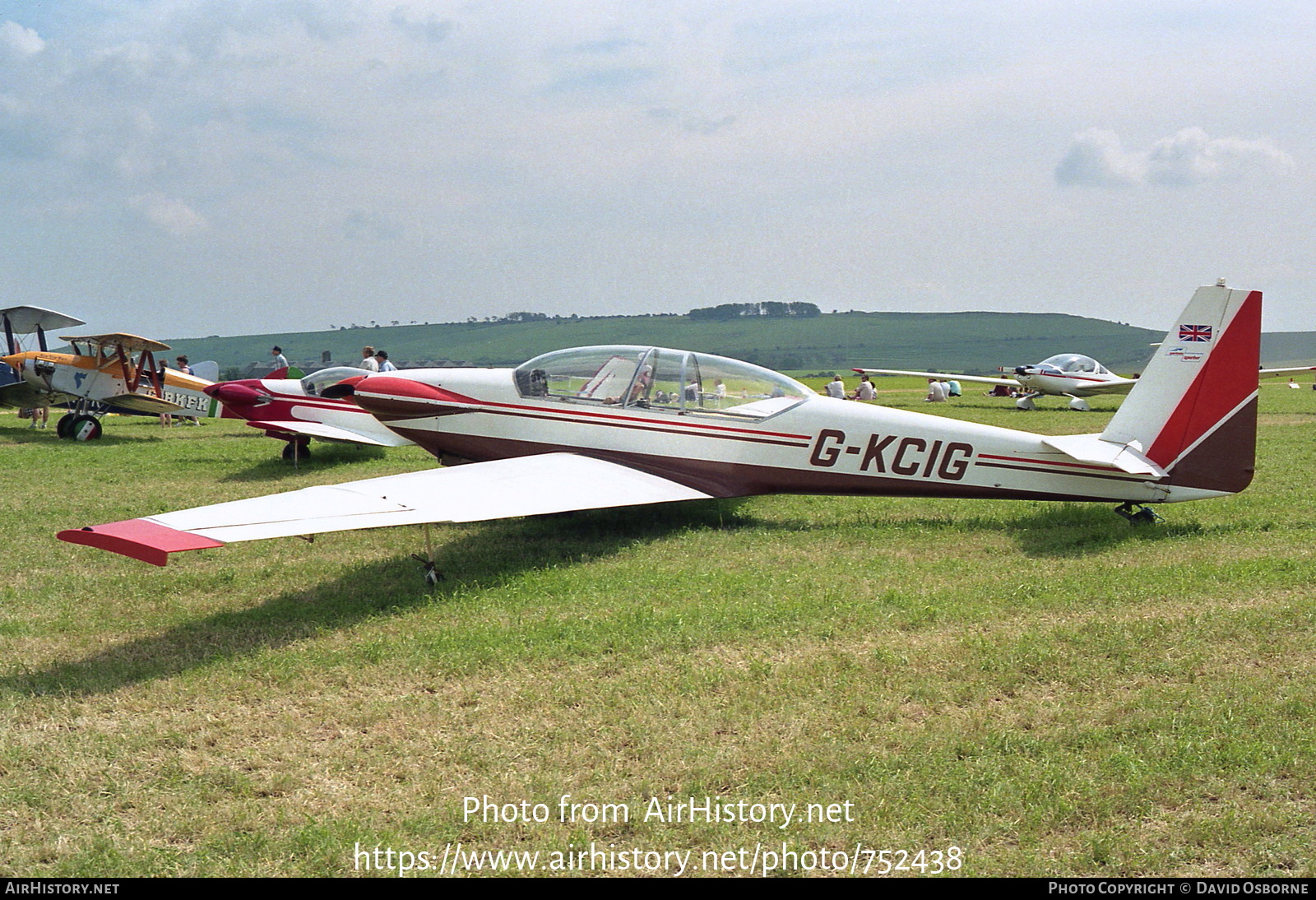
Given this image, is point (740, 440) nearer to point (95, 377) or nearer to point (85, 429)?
point (85, 429)

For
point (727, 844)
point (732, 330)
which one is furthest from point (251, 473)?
point (732, 330)

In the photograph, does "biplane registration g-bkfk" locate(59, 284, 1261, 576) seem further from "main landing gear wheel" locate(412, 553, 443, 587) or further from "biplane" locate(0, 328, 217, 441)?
"biplane" locate(0, 328, 217, 441)

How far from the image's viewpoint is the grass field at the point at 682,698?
2986mm

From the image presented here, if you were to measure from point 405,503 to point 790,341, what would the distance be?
6036 inches

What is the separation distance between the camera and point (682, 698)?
4055 mm

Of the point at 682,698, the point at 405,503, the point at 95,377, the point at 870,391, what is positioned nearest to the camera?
the point at 682,698

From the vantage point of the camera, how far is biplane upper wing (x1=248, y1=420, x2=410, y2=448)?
11531 mm

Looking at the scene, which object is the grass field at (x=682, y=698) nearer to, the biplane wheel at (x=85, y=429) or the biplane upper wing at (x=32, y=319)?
the biplane wheel at (x=85, y=429)

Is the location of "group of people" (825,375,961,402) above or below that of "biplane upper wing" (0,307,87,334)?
below

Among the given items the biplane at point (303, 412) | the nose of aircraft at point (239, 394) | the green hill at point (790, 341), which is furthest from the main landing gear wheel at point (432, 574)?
the green hill at point (790, 341)

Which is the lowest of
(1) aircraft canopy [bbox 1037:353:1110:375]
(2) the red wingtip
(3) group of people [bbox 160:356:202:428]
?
(2) the red wingtip

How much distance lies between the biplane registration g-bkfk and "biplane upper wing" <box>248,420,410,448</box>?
9.85ft

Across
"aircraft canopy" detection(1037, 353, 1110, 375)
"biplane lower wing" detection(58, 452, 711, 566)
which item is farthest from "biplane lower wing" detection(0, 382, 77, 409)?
"aircraft canopy" detection(1037, 353, 1110, 375)

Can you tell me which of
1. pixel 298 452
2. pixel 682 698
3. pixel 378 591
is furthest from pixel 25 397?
pixel 682 698
